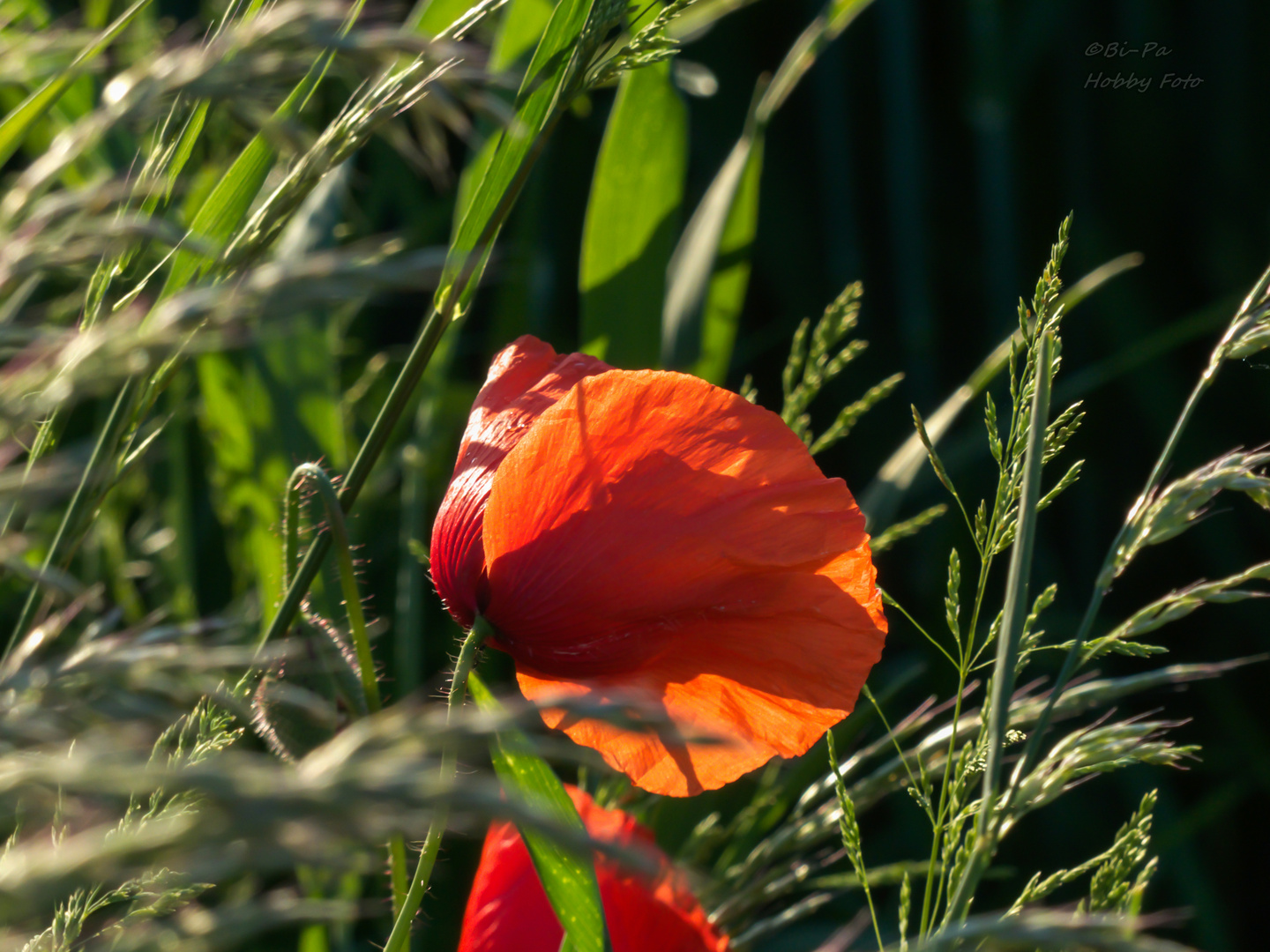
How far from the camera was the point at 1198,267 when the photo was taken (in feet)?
3.71

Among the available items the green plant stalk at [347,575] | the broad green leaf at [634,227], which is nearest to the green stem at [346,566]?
the green plant stalk at [347,575]

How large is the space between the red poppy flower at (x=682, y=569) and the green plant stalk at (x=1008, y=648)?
8 centimetres

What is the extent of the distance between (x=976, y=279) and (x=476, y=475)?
3.30ft

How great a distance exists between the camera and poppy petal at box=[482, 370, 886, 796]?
31 cm

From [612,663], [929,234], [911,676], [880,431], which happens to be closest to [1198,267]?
[929,234]

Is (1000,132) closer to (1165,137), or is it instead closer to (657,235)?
(1165,137)

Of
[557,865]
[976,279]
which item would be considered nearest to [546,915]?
[557,865]

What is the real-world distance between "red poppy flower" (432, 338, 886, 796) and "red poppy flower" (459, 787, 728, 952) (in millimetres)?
36

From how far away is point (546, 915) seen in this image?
33cm

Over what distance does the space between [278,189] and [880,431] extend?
0.90 meters

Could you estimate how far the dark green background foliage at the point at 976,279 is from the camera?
917 millimetres

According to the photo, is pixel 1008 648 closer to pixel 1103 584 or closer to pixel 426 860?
pixel 1103 584

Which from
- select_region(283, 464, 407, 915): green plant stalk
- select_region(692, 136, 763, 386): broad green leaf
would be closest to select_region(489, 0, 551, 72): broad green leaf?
select_region(692, 136, 763, 386): broad green leaf

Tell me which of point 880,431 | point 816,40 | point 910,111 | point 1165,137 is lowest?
point 880,431
